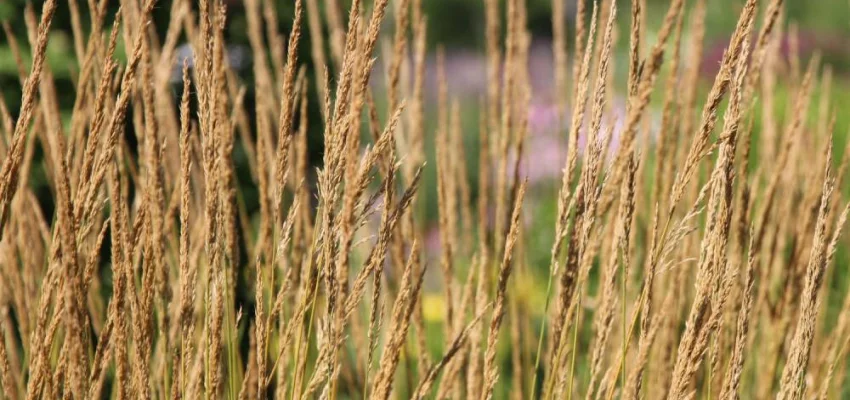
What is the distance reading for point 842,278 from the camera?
2973mm

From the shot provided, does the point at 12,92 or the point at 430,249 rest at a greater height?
the point at 12,92

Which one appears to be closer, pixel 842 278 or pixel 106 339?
pixel 106 339

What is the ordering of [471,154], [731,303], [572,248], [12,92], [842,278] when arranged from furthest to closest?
[471,154], [12,92], [842,278], [731,303], [572,248]

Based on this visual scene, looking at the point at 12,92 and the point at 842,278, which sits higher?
the point at 12,92

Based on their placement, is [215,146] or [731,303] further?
[731,303]

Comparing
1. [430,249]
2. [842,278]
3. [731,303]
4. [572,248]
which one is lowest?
[430,249]

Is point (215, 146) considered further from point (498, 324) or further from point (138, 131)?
point (138, 131)

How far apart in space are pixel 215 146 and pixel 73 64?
283 cm

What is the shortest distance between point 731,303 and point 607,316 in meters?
0.53

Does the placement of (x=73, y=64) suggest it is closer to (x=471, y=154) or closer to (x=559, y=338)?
(x=559, y=338)

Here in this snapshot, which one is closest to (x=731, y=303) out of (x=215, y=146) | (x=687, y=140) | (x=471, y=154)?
(x=687, y=140)

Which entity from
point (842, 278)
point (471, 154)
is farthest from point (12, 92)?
point (471, 154)

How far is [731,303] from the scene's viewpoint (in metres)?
1.60

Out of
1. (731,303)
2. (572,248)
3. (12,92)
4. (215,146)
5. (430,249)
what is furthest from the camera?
(430,249)
